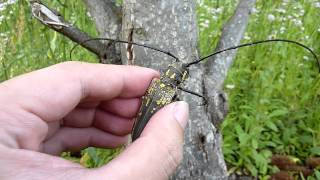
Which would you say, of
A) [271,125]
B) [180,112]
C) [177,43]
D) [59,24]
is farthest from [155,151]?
[271,125]

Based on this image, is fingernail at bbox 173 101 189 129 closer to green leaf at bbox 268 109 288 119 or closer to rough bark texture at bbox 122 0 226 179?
rough bark texture at bbox 122 0 226 179

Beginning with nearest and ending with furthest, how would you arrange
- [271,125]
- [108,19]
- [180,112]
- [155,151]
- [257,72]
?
1. [155,151]
2. [180,112]
3. [108,19]
4. [271,125]
5. [257,72]

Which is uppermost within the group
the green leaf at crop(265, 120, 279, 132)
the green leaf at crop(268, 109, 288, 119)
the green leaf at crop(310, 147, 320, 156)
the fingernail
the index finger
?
the index finger

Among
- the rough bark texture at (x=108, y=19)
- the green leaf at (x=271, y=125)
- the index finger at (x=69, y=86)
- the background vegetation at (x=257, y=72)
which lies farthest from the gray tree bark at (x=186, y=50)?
the green leaf at (x=271, y=125)

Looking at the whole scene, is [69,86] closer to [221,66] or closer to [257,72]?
[221,66]

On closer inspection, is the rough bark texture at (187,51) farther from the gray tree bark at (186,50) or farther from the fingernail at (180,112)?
the fingernail at (180,112)

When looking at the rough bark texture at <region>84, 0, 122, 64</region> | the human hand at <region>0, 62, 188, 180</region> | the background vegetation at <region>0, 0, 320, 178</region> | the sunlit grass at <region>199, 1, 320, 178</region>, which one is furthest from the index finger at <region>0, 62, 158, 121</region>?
Answer: the sunlit grass at <region>199, 1, 320, 178</region>

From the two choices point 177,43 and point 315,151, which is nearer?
point 177,43

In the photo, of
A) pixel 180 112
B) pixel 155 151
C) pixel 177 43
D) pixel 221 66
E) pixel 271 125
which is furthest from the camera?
pixel 271 125
